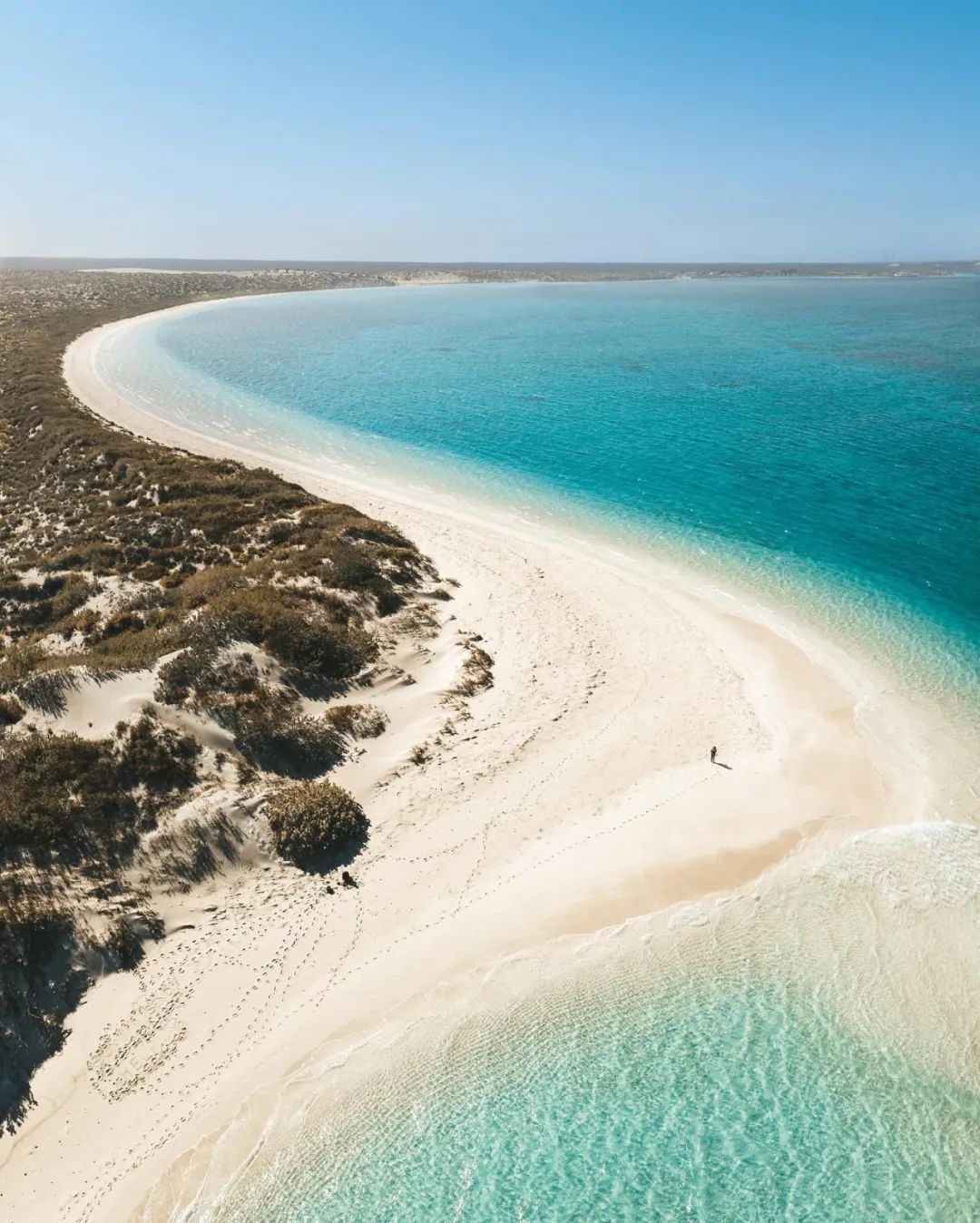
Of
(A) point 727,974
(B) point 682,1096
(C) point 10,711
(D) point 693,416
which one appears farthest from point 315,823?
(D) point 693,416

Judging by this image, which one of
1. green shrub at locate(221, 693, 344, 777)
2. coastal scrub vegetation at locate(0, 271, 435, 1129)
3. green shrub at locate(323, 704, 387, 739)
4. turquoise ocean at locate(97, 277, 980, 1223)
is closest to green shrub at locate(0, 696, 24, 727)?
coastal scrub vegetation at locate(0, 271, 435, 1129)

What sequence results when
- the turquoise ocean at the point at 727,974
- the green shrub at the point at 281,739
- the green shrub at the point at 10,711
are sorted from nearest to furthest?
the turquoise ocean at the point at 727,974 < the green shrub at the point at 10,711 < the green shrub at the point at 281,739

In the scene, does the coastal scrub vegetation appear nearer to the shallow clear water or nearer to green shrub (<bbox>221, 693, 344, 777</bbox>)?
green shrub (<bbox>221, 693, 344, 777</bbox>)

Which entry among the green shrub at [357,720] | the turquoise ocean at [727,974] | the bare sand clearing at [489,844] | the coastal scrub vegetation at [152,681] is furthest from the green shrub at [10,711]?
the turquoise ocean at [727,974]

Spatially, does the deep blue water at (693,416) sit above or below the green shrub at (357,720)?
above

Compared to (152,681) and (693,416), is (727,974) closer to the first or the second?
(152,681)

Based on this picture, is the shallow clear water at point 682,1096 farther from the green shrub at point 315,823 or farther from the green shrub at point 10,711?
the green shrub at point 10,711
